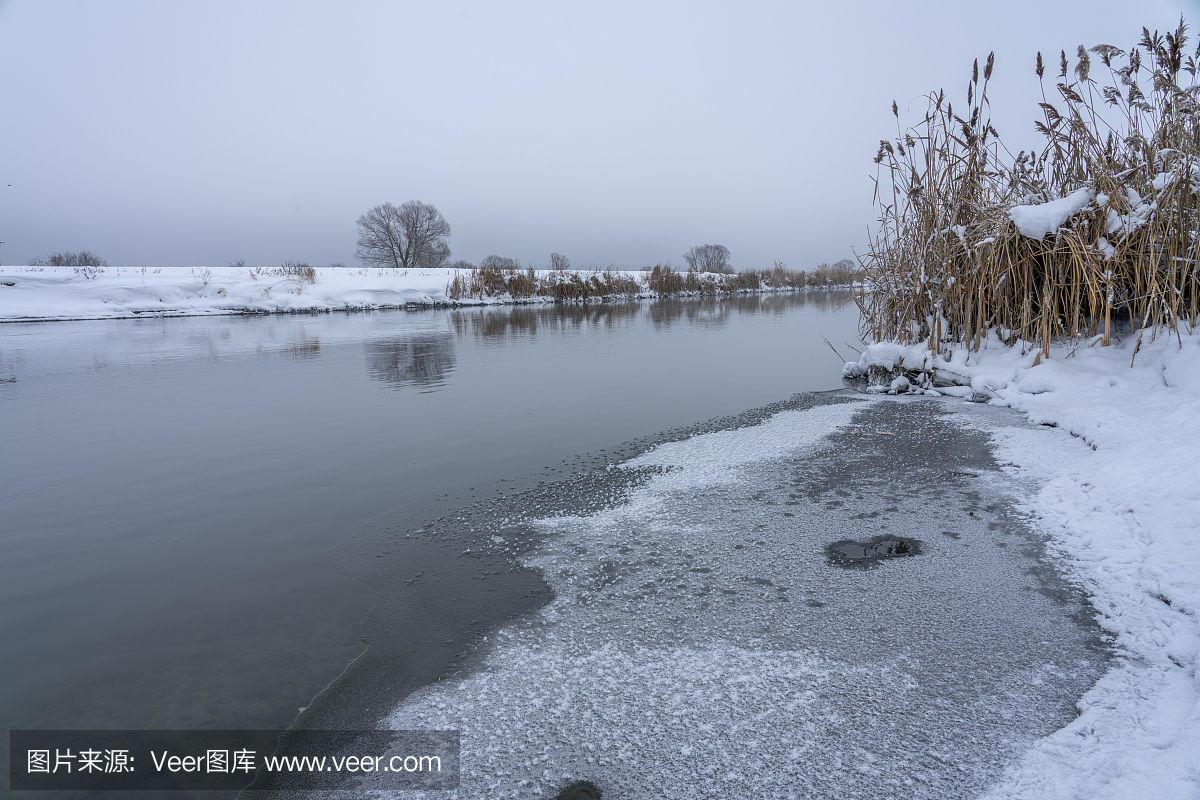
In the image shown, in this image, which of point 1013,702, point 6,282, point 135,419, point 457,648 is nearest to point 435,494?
point 457,648

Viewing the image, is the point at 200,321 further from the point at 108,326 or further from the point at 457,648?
the point at 457,648

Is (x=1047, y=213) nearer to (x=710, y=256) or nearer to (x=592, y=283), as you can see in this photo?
(x=592, y=283)

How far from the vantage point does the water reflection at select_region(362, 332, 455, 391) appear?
7.98 meters

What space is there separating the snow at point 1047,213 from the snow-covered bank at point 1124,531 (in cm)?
114

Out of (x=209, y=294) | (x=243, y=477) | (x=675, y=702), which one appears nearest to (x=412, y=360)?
(x=243, y=477)

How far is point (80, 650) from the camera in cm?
226

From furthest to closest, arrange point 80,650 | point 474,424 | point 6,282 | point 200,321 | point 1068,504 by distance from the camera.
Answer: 1. point 6,282
2. point 200,321
3. point 474,424
4. point 1068,504
5. point 80,650

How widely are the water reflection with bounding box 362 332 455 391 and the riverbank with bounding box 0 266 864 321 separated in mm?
13455

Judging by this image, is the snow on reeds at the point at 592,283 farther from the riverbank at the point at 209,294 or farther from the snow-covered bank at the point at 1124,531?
the snow-covered bank at the point at 1124,531

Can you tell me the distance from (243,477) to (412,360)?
5756 millimetres

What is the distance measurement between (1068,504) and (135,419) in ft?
25.7

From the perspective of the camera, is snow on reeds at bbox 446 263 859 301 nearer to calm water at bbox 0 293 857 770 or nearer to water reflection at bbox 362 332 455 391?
water reflection at bbox 362 332 455 391

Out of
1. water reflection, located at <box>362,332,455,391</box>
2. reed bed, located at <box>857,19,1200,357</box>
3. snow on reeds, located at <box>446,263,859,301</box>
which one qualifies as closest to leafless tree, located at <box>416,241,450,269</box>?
snow on reeds, located at <box>446,263,859,301</box>

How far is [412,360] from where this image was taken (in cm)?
980
